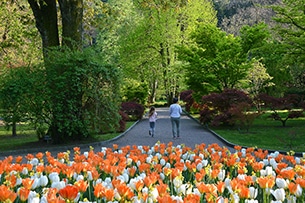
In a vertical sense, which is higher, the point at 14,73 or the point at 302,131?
the point at 14,73

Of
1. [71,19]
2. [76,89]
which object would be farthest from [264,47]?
[76,89]

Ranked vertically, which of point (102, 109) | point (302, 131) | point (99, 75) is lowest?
point (302, 131)

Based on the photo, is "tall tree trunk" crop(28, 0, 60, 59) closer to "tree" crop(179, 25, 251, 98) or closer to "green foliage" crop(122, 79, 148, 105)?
"tree" crop(179, 25, 251, 98)

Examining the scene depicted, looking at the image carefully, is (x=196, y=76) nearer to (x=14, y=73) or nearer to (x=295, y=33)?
(x=295, y=33)

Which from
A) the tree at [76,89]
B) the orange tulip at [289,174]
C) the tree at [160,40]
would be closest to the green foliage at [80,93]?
the tree at [76,89]

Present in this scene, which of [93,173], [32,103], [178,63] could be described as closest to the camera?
[93,173]

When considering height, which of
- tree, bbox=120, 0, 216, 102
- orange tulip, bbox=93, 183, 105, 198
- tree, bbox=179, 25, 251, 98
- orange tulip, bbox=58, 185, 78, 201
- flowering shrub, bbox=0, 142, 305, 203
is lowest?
flowering shrub, bbox=0, 142, 305, 203

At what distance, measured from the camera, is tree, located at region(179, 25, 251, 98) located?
24.9 meters

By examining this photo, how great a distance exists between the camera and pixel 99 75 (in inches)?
610

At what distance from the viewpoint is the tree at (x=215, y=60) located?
24939 millimetres

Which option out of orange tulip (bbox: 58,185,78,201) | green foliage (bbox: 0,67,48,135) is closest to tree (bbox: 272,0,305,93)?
green foliage (bbox: 0,67,48,135)

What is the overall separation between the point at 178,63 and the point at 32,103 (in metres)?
25.3

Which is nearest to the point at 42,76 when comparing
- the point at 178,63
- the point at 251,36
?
the point at 251,36

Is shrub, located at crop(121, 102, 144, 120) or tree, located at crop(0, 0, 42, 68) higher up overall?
tree, located at crop(0, 0, 42, 68)
